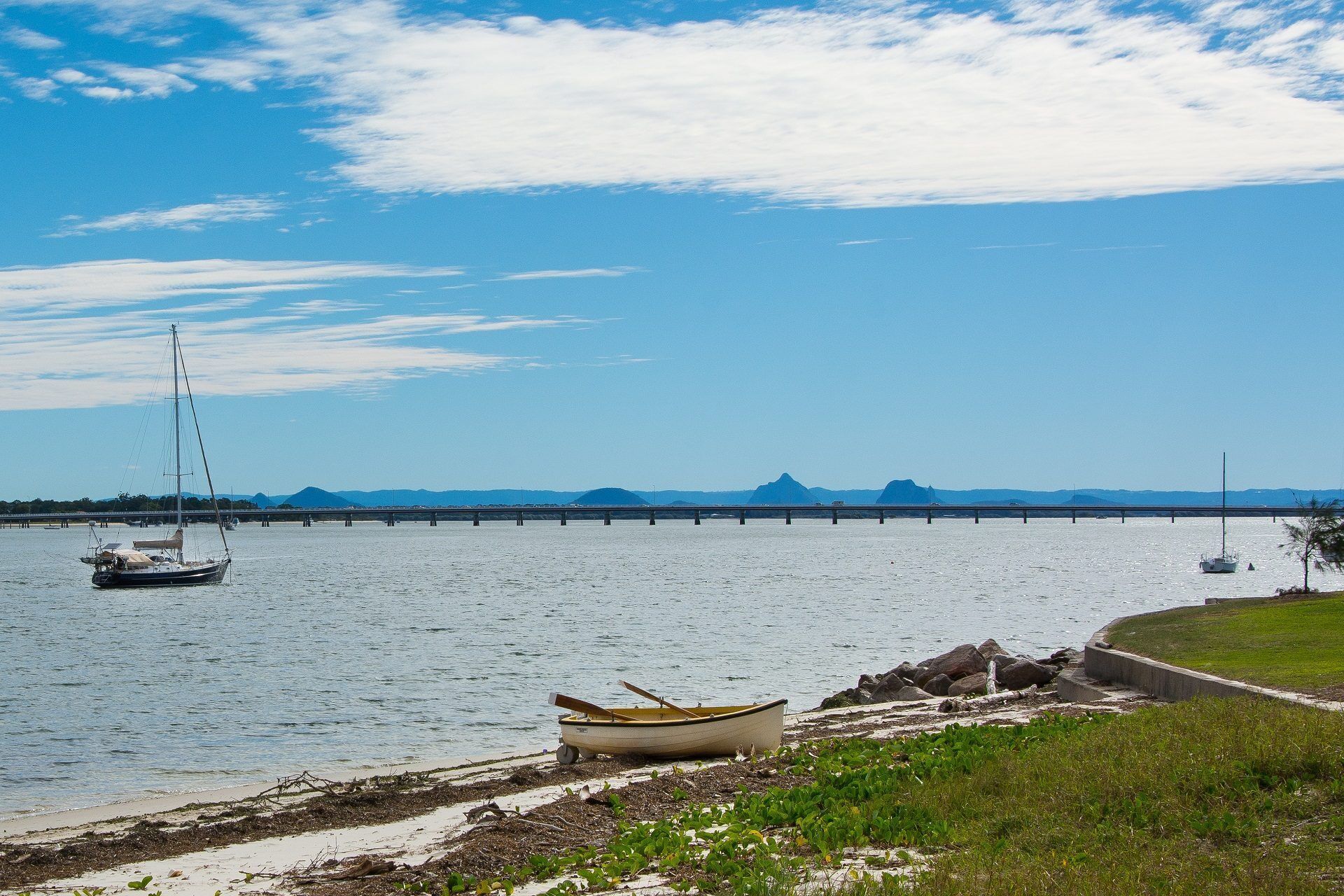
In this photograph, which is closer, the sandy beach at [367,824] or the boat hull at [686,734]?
the sandy beach at [367,824]

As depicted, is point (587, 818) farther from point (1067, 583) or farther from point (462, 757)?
point (1067, 583)

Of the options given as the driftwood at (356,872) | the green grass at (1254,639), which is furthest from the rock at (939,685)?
the driftwood at (356,872)

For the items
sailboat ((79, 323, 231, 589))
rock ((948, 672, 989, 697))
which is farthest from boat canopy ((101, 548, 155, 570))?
rock ((948, 672, 989, 697))

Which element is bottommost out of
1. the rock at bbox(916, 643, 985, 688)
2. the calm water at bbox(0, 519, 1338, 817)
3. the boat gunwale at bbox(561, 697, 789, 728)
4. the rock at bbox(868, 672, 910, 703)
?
the calm water at bbox(0, 519, 1338, 817)

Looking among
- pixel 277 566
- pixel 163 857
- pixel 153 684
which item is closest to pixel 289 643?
pixel 153 684

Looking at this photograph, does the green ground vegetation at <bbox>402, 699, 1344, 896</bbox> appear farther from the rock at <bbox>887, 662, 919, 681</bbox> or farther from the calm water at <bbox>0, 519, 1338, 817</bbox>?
the rock at <bbox>887, 662, 919, 681</bbox>

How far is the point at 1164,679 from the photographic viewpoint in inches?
806

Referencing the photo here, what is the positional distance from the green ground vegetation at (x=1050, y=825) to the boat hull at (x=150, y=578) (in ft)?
273

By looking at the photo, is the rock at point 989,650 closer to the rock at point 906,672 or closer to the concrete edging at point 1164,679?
the rock at point 906,672

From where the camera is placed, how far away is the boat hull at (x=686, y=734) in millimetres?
19250

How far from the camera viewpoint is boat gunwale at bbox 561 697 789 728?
1920cm

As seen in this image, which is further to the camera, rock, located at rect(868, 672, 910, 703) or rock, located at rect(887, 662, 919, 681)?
rock, located at rect(887, 662, 919, 681)

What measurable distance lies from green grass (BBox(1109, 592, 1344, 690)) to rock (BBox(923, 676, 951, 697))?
420 cm

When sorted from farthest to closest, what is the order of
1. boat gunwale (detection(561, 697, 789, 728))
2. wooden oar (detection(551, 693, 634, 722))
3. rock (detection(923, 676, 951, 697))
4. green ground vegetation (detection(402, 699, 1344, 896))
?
rock (detection(923, 676, 951, 697))
wooden oar (detection(551, 693, 634, 722))
boat gunwale (detection(561, 697, 789, 728))
green ground vegetation (detection(402, 699, 1344, 896))
